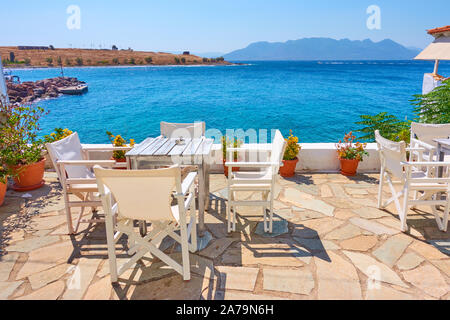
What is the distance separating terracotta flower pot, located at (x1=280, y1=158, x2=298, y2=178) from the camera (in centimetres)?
495

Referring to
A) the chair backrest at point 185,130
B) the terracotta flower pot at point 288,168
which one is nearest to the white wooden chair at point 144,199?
the chair backrest at point 185,130

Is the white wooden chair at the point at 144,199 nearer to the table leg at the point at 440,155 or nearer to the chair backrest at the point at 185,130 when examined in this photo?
the chair backrest at the point at 185,130

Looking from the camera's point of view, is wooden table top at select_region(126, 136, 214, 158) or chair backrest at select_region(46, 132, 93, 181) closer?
wooden table top at select_region(126, 136, 214, 158)

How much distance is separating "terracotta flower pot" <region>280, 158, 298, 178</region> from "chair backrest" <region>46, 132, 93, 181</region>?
2.91m

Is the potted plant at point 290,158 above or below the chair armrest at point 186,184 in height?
below

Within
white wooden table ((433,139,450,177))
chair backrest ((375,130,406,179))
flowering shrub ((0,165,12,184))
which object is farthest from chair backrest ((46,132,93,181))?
white wooden table ((433,139,450,177))

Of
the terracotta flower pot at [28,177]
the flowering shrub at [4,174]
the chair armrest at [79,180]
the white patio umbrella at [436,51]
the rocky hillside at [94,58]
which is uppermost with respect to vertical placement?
the rocky hillside at [94,58]

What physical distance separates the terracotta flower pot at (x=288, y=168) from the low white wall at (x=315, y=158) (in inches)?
12.9

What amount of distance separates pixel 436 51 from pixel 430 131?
580 centimetres

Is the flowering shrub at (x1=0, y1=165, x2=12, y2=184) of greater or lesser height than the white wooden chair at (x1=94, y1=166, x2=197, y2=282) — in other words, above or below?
below

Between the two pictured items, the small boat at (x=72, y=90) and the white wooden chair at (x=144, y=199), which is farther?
the small boat at (x=72, y=90)

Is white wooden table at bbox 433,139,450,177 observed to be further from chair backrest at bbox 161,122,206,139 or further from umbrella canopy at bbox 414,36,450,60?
umbrella canopy at bbox 414,36,450,60

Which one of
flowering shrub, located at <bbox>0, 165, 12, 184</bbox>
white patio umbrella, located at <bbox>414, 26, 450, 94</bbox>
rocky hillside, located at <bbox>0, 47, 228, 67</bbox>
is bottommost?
flowering shrub, located at <bbox>0, 165, 12, 184</bbox>

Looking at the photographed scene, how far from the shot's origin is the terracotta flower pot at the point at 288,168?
16.2 ft
